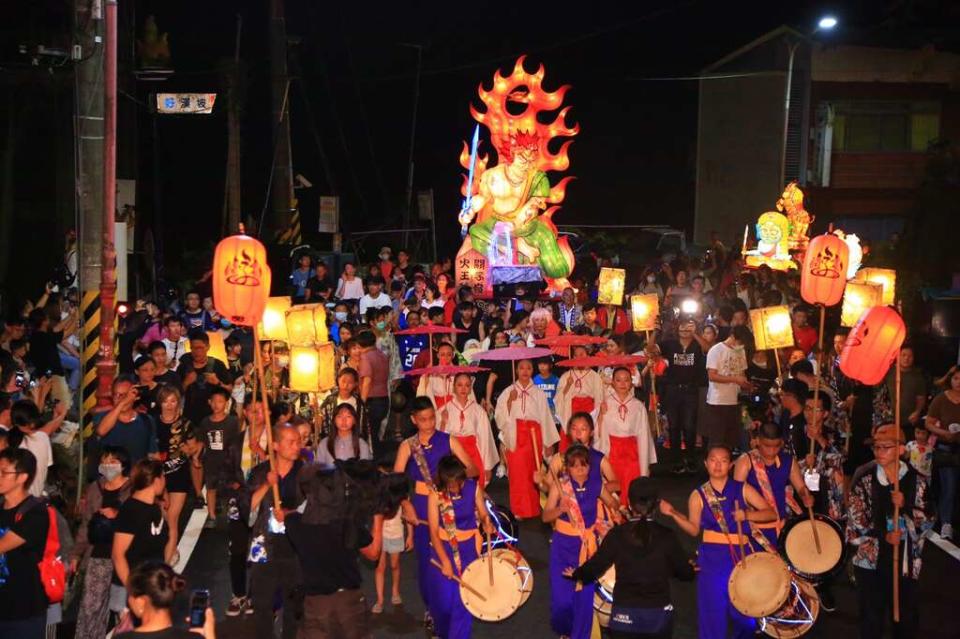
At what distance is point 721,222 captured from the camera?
3834 centimetres

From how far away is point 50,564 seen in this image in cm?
712

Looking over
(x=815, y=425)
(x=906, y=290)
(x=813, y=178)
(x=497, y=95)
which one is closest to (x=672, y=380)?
(x=815, y=425)

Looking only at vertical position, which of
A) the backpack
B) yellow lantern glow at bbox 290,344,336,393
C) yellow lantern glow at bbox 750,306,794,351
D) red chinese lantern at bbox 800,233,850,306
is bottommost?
the backpack

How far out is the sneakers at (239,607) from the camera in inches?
372

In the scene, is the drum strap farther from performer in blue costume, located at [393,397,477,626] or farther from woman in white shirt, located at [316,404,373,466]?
woman in white shirt, located at [316,404,373,466]

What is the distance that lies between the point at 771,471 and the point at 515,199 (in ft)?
64.4

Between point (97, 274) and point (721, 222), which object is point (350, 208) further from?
point (97, 274)

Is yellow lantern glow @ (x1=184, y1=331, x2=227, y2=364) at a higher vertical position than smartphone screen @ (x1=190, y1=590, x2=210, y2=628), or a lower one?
higher

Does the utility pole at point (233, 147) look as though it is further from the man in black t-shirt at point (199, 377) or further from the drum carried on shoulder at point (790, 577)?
the drum carried on shoulder at point (790, 577)

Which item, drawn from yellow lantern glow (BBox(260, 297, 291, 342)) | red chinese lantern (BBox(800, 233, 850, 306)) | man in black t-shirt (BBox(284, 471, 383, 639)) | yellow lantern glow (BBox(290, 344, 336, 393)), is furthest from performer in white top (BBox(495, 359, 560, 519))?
man in black t-shirt (BBox(284, 471, 383, 639))

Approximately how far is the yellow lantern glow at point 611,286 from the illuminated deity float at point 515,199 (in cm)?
742

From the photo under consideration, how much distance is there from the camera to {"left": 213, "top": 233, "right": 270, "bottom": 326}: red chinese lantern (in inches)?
350

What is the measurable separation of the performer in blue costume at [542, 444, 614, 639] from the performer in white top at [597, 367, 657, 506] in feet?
10.6

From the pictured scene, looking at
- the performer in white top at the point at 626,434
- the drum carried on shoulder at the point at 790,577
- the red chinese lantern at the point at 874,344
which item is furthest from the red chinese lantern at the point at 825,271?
the drum carried on shoulder at the point at 790,577
